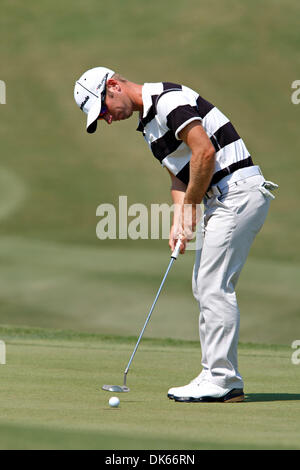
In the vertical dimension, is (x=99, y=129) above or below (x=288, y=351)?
above

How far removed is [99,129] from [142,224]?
1.72 meters

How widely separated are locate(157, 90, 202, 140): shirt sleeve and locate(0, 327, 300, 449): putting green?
1.12 metres

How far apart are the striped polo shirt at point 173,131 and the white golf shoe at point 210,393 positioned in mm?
897

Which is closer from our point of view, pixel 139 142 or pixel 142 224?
pixel 142 224

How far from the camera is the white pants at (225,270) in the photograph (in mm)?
3869

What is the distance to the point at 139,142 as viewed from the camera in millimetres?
11336

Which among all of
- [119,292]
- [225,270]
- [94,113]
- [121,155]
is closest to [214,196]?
[225,270]

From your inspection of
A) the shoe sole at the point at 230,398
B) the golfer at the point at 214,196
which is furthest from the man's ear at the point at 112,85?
the shoe sole at the point at 230,398

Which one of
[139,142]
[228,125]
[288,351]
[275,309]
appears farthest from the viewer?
[139,142]

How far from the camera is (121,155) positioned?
36.3 ft

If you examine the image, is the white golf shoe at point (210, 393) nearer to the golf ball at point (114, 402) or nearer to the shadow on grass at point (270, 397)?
the shadow on grass at point (270, 397)
